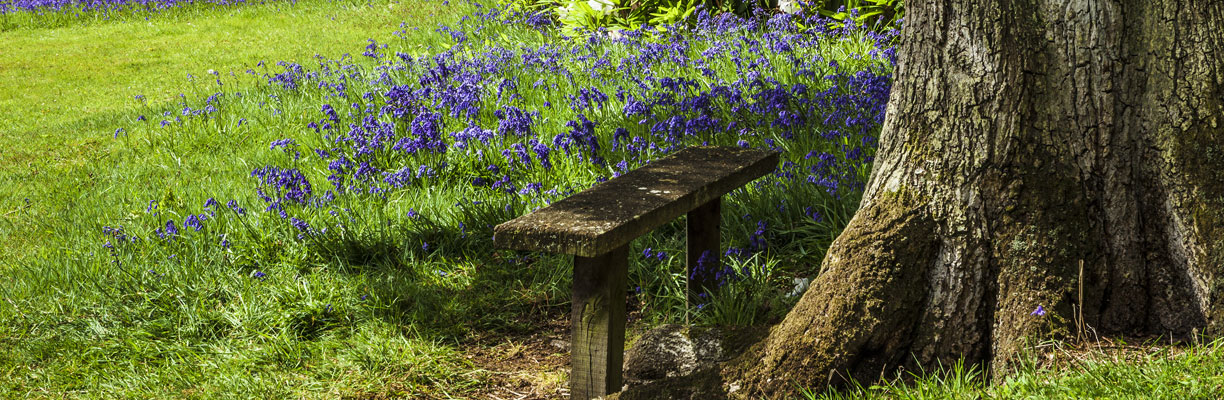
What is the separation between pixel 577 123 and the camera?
471 cm

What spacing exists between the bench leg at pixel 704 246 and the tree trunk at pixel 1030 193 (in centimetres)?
82

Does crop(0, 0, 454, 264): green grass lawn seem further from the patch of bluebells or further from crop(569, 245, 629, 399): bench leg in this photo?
crop(569, 245, 629, 399): bench leg

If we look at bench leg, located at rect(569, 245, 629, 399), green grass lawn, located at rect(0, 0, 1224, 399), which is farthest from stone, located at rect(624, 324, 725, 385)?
bench leg, located at rect(569, 245, 629, 399)

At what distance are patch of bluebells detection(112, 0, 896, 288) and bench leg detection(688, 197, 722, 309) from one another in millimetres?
77

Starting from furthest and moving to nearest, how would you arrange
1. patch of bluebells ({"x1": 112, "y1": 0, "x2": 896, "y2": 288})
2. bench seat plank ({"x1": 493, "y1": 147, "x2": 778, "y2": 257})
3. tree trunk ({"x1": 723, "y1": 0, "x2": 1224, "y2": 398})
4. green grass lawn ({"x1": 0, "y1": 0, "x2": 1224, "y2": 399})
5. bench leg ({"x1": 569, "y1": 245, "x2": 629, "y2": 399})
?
patch of bluebells ({"x1": 112, "y1": 0, "x2": 896, "y2": 288}) → green grass lawn ({"x1": 0, "y1": 0, "x2": 1224, "y2": 399}) → bench leg ({"x1": 569, "y1": 245, "x2": 629, "y2": 399}) → bench seat plank ({"x1": 493, "y1": 147, "x2": 778, "y2": 257}) → tree trunk ({"x1": 723, "y1": 0, "x2": 1224, "y2": 398})

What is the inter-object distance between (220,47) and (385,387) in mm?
9240

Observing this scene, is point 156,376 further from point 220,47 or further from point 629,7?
point 220,47

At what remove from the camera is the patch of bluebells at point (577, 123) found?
4.41 m

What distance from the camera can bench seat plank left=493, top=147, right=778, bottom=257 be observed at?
263 cm

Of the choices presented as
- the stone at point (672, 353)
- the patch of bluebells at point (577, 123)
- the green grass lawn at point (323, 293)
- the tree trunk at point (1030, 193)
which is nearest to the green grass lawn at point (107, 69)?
the green grass lawn at point (323, 293)

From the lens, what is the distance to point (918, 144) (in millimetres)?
2605

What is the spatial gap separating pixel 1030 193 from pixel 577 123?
2607 millimetres

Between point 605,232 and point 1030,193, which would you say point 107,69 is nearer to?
point 605,232

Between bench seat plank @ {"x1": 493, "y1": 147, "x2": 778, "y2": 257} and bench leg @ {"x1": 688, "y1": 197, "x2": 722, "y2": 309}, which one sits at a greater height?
bench seat plank @ {"x1": 493, "y1": 147, "x2": 778, "y2": 257}
